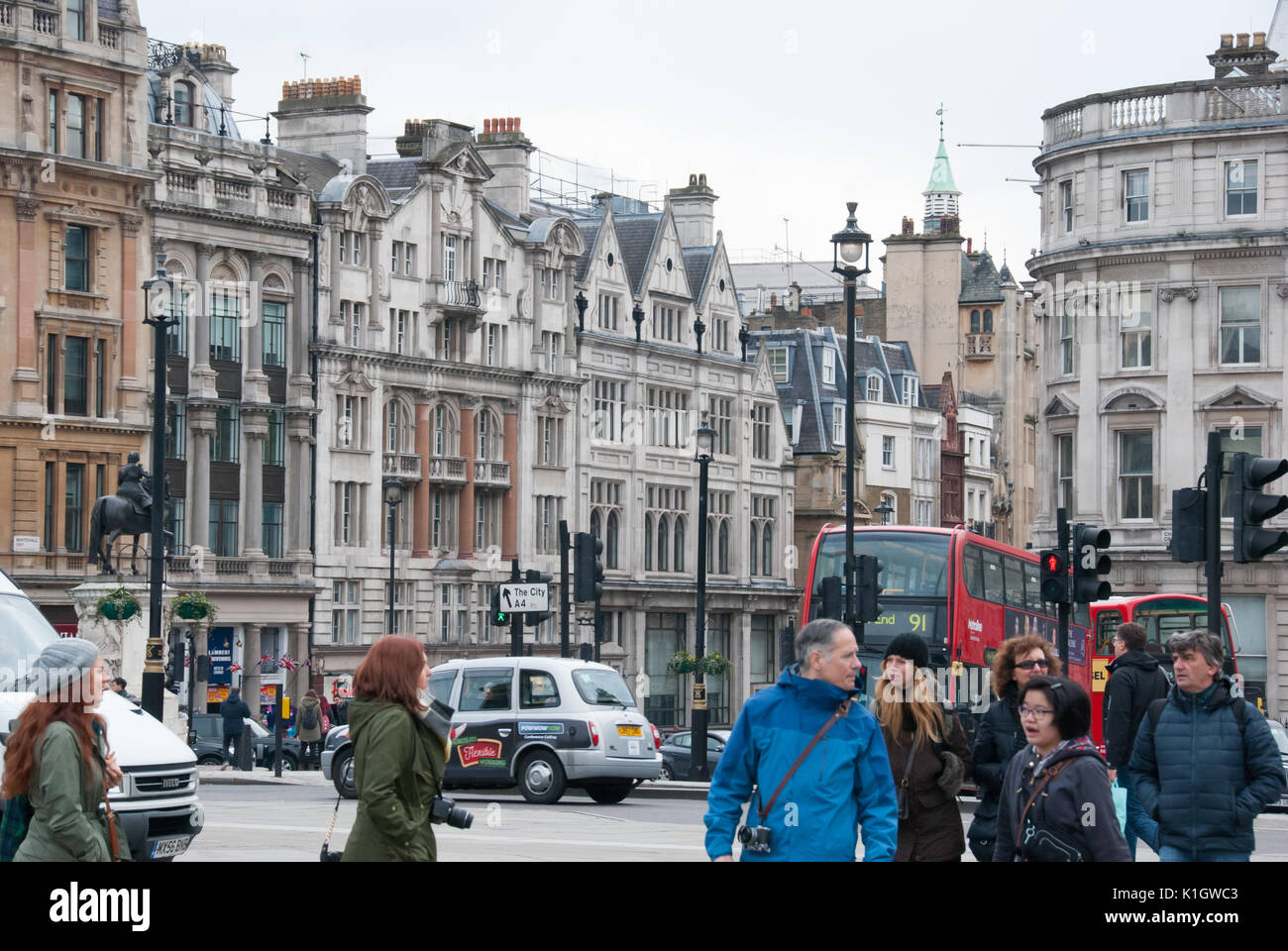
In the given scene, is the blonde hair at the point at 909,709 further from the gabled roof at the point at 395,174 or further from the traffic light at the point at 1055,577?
the gabled roof at the point at 395,174

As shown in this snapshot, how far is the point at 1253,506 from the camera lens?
20531 millimetres

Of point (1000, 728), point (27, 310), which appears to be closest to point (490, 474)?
point (27, 310)

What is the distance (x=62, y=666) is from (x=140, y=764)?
4178mm

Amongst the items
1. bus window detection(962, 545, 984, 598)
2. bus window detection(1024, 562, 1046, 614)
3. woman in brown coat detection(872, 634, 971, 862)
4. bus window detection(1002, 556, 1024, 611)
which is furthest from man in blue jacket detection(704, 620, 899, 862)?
bus window detection(1024, 562, 1046, 614)

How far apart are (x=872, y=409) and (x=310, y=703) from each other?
4830cm

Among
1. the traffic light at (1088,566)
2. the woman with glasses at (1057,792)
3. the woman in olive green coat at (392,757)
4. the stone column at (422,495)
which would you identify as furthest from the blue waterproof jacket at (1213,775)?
the stone column at (422,495)

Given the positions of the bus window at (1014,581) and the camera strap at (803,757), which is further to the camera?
the bus window at (1014,581)

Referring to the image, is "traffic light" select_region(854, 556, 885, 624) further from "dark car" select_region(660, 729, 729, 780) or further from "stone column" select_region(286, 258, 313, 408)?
"stone column" select_region(286, 258, 313, 408)

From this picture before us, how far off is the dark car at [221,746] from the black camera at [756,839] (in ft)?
115

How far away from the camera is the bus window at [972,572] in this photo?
33584 millimetres

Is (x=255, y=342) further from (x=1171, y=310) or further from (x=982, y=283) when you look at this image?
(x=982, y=283)

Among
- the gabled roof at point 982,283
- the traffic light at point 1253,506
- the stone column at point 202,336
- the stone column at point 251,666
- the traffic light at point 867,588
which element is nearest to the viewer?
the traffic light at point 1253,506
